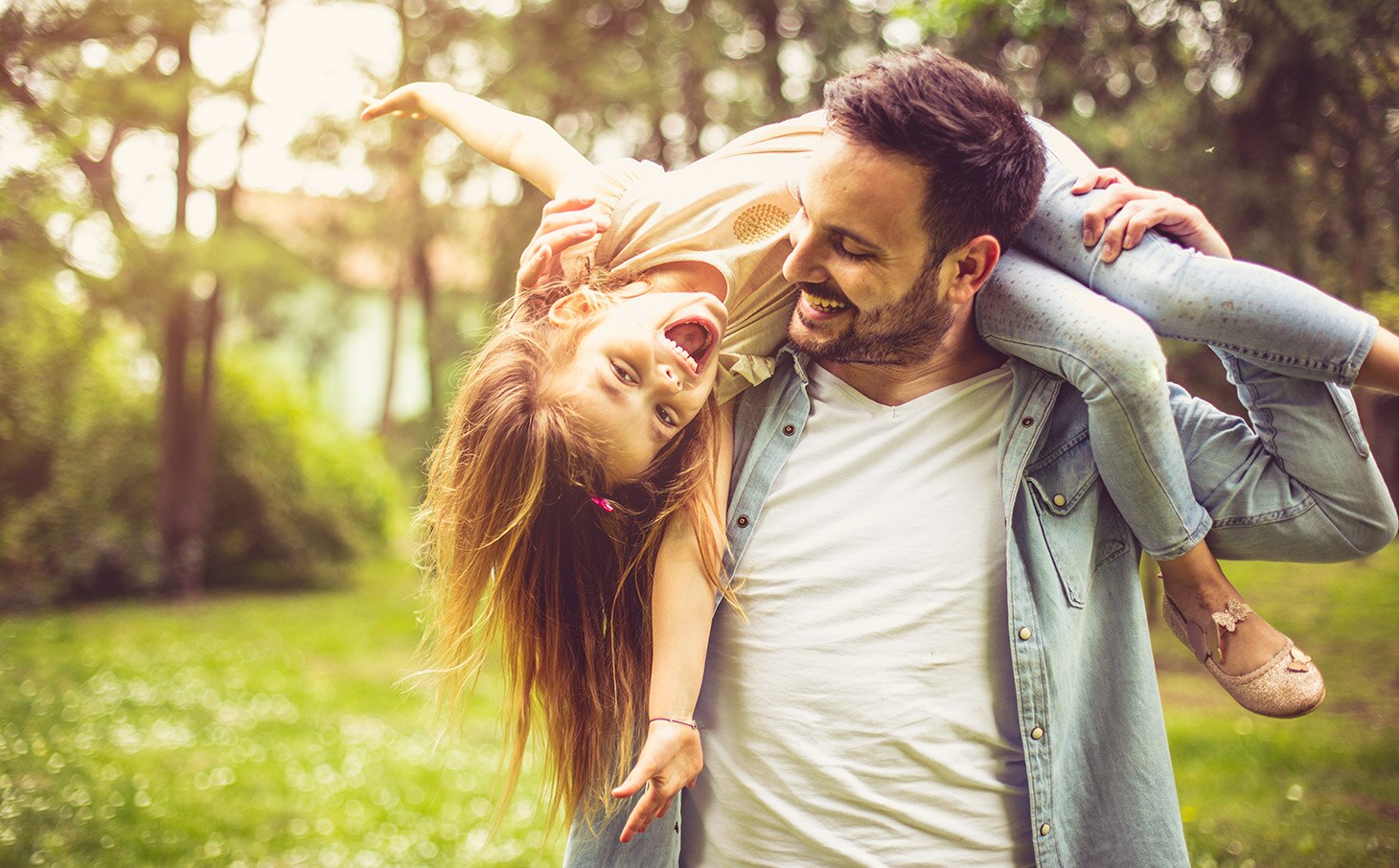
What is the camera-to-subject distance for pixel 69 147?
5.95 metres

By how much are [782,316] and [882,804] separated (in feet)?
3.10

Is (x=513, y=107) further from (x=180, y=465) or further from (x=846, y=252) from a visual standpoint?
(x=846, y=252)

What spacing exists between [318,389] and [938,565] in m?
12.2

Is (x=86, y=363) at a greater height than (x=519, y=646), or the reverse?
(x=86, y=363)

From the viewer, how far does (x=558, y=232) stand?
215cm

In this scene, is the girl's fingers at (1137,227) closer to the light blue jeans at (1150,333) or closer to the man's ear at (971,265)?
the light blue jeans at (1150,333)

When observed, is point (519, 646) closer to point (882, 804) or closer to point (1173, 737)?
point (882, 804)

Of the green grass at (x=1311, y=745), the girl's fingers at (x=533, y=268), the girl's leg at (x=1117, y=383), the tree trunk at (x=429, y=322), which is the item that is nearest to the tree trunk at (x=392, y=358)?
the tree trunk at (x=429, y=322)

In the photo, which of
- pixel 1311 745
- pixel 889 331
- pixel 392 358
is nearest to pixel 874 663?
pixel 889 331

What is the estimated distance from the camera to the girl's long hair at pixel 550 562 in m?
2.14

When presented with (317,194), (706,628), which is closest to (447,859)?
(706,628)

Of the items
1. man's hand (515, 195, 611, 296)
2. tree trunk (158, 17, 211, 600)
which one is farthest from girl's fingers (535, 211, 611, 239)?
tree trunk (158, 17, 211, 600)

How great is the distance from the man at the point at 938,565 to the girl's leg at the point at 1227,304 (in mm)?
86

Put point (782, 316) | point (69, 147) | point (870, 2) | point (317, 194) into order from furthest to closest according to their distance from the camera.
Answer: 1. point (317, 194)
2. point (870, 2)
3. point (69, 147)
4. point (782, 316)
